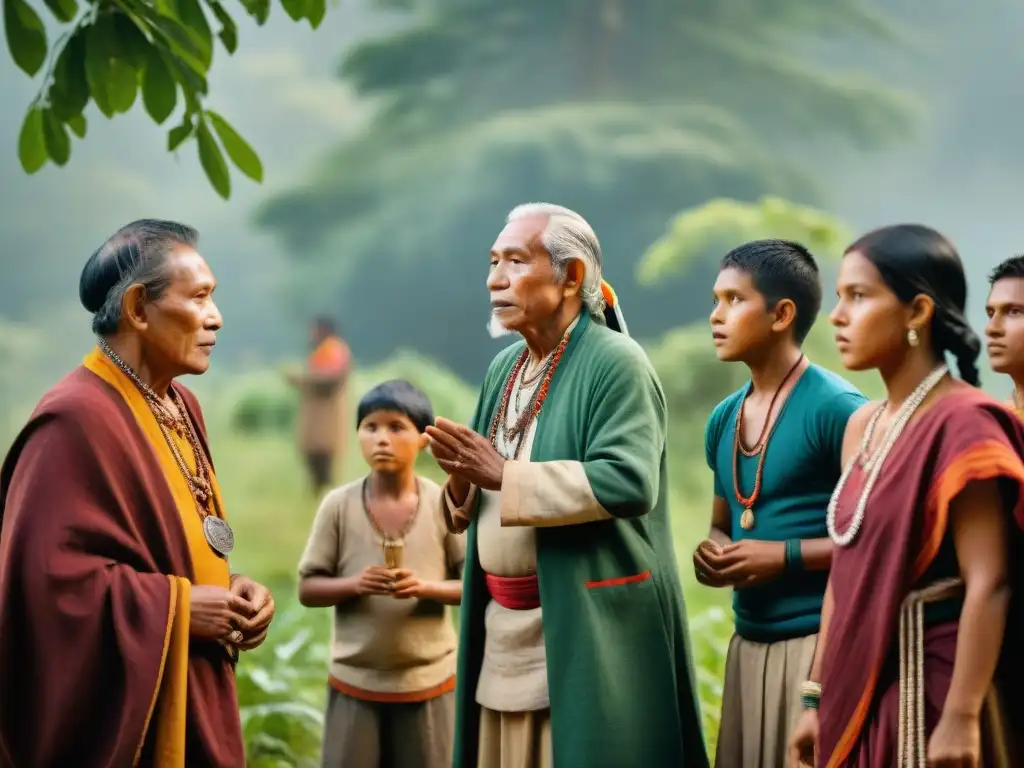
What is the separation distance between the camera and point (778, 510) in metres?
3.44

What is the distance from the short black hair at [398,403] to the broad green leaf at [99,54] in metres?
1.76

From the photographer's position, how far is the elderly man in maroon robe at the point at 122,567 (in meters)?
2.97

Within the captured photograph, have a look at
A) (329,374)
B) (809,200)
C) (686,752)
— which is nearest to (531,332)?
(686,752)

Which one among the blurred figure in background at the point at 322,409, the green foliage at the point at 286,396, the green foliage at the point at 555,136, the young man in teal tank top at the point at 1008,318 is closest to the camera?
the young man in teal tank top at the point at 1008,318

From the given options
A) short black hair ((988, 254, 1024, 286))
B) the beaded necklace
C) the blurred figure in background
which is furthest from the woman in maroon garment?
the blurred figure in background

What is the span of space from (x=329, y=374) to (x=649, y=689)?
23.5ft

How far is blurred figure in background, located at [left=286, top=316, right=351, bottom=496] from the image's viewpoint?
1011 cm

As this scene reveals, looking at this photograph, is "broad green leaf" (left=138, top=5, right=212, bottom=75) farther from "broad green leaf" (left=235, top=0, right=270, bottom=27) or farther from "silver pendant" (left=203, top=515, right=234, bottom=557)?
"silver pendant" (left=203, top=515, right=234, bottom=557)

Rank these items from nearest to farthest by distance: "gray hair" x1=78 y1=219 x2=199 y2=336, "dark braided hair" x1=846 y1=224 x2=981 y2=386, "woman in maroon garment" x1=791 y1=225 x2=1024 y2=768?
"woman in maroon garment" x1=791 y1=225 x2=1024 y2=768
"dark braided hair" x1=846 y1=224 x2=981 y2=386
"gray hair" x1=78 y1=219 x2=199 y2=336

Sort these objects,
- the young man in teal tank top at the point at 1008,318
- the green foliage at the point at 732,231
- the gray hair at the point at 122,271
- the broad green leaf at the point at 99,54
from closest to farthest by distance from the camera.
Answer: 1. the broad green leaf at the point at 99,54
2. the gray hair at the point at 122,271
3. the young man in teal tank top at the point at 1008,318
4. the green foliage at the point at 732,231

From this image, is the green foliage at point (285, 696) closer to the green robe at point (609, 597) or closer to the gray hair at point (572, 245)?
the green robe at point (609, 597)

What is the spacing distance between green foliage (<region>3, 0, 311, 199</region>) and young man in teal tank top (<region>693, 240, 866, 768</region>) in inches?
58.3

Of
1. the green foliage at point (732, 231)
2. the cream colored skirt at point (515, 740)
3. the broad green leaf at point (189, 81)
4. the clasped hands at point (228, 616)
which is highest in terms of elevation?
the green foliage at point (732, 231)

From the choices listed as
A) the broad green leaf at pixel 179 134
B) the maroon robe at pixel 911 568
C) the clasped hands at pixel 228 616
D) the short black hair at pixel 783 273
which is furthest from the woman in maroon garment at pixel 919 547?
the broad green leaf at pixel 179 134
